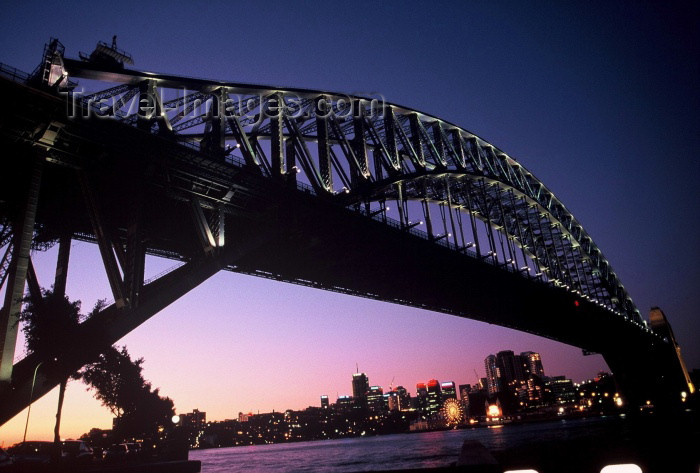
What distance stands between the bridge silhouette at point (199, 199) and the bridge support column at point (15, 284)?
5 centimetres

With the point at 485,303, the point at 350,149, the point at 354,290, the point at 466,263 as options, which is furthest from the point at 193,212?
→ the point at 485,303

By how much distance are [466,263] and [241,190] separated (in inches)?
1065

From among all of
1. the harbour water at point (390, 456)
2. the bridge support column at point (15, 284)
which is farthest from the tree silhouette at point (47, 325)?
the harbour water at point (390, 456)

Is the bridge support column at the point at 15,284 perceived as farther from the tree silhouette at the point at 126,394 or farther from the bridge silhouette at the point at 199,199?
the tree silhouette at the point at 126,394

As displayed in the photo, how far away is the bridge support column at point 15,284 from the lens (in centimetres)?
1410

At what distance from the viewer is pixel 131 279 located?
60.7 feet

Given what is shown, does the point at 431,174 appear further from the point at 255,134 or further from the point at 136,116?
the point at 136,116

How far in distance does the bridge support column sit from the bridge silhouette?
5 cm

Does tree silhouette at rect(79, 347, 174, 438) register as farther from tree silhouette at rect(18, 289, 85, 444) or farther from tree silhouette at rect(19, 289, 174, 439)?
tree silhouette at rect(18, 289, 85, 444)

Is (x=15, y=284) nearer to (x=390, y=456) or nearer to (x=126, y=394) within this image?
(x=126, y=394)

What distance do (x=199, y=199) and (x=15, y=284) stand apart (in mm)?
10128

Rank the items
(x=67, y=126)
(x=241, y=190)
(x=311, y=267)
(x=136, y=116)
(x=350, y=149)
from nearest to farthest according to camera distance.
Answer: (x=67, y=126) → (x=136, y=116) → (x=241, y=190) → (x=350, y=149) → (x=311, y=267)

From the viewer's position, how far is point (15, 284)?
49.2ft

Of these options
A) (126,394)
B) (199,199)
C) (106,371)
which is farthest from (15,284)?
(126,394)
